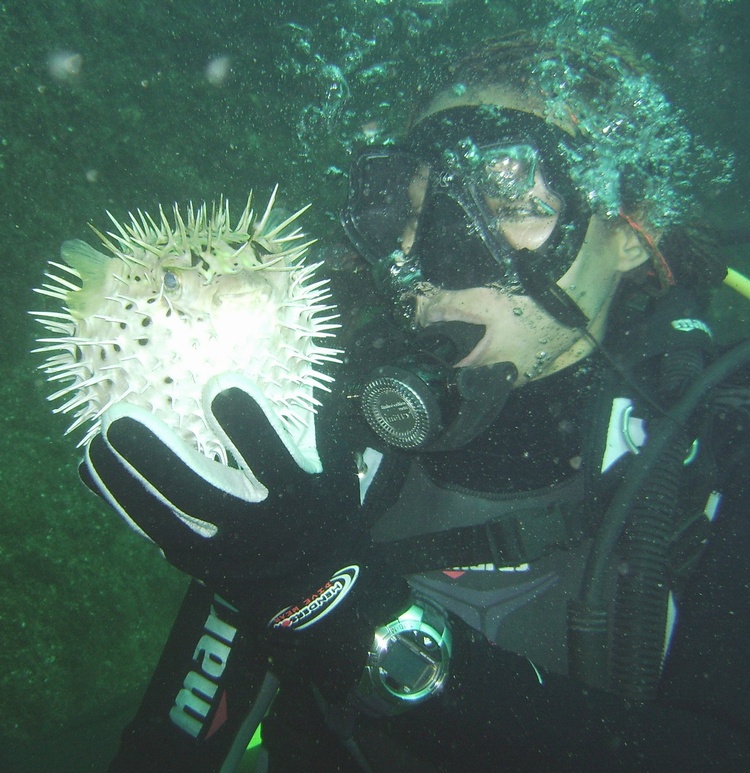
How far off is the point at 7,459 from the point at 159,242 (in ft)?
10.4

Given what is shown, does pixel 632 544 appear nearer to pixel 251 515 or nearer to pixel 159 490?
pixel 251 515

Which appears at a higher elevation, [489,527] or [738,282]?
[738,282]

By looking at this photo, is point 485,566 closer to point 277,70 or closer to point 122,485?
point 122,485

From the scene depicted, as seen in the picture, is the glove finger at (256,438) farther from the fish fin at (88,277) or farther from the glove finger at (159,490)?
the fish fin at (88,277)

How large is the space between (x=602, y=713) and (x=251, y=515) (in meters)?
1.52

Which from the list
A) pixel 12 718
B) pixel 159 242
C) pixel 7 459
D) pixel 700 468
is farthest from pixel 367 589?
pixel 12 718

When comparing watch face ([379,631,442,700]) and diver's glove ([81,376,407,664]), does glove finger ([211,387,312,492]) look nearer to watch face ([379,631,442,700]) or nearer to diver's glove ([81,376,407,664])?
diver's glove ([81,376,407,664])

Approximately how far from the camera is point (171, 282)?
134 centimetres

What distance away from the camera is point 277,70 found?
4.89m

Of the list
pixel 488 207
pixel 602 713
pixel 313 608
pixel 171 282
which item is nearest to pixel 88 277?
pixel 171 282

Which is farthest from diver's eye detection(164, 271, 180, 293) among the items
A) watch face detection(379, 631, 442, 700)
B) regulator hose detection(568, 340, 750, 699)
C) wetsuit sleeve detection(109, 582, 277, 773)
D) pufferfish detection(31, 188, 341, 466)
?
regulator hose detection(568, 340, 750, 699)

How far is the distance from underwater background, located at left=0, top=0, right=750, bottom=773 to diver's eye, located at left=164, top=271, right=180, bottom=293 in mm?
2184

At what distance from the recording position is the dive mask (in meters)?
2.21

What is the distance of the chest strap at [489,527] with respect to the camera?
2.23 meters
